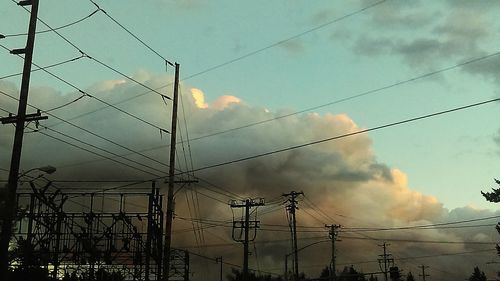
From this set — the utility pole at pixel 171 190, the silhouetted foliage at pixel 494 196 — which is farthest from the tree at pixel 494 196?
the utility pole at pixel 171 190

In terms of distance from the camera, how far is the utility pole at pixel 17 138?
18.0 m

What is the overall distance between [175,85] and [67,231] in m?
23.0

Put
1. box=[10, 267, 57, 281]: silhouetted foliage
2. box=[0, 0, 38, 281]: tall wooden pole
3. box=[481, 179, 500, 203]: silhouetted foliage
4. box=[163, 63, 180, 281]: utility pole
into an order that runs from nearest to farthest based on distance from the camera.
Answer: box=[0, 0, 38, 281]: tall wooden pole
box=[163, 63, 180, 281]: utility pole
box=[10, 267, 57, 281]: silhouetted foliage
box=[481, 179, 500, 203]: silhouetted foliage

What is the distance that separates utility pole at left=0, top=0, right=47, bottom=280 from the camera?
18000mm

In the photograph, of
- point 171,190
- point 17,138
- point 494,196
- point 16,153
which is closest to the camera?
point 16,153

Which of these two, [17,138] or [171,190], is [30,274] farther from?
[17,138]

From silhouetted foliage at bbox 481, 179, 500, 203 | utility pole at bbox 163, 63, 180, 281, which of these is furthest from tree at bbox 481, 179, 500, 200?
utility pole at bbox 163, 63, 180, 281

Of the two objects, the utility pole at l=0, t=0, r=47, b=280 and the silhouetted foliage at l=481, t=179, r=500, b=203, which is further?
the silhouetted foliage at l=481, t=179, r=500, b=203

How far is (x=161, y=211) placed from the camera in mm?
46594

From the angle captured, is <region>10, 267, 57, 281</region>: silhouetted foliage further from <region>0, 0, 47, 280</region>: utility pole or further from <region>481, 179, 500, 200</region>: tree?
<region>481, 179, 500, 200</region>: tree

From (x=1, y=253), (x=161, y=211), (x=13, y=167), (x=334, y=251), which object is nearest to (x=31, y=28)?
(x=13, y=167)

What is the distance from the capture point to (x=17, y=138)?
19172 millimetres

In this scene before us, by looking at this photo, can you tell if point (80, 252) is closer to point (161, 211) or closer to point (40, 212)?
point (40, 212)

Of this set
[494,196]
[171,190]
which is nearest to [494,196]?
[494,196]
